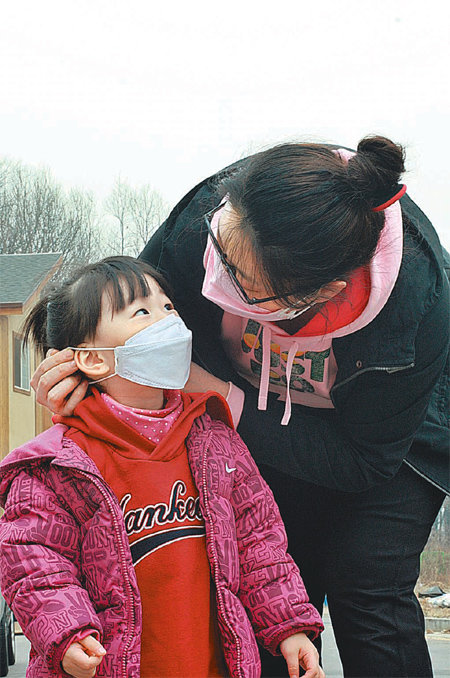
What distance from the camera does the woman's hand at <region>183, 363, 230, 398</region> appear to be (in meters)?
1.22

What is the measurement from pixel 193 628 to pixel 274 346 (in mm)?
462

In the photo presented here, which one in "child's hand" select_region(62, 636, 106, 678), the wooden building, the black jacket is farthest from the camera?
the wooden building

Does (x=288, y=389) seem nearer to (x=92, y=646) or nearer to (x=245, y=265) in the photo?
(x=245, y=265)

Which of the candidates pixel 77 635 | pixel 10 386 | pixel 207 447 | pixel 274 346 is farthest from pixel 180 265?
pixel 10 386

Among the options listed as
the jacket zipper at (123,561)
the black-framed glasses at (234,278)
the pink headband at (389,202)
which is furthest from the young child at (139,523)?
the pink headband at (389,202)

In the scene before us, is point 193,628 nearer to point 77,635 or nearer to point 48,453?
point 77,635

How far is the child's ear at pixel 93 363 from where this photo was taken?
110cm

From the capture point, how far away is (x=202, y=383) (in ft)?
4.01

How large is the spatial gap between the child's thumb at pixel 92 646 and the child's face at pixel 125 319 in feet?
1.24

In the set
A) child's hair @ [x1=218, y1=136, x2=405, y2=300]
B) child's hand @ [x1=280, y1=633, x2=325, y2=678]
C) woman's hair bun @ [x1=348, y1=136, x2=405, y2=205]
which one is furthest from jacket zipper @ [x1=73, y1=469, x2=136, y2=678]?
woman's hair bun @ [x1=348, y1=136, x2=405, y2=205]

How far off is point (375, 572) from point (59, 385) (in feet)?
2.03

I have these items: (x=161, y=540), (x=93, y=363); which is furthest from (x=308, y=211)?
(x=161, y=540)

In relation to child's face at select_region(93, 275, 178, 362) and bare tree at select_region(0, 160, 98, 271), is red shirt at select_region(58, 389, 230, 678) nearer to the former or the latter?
child's face at select_region(93, 275, 178, 362)

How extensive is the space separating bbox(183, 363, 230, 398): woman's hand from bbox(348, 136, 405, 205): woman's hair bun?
386 millimetres
